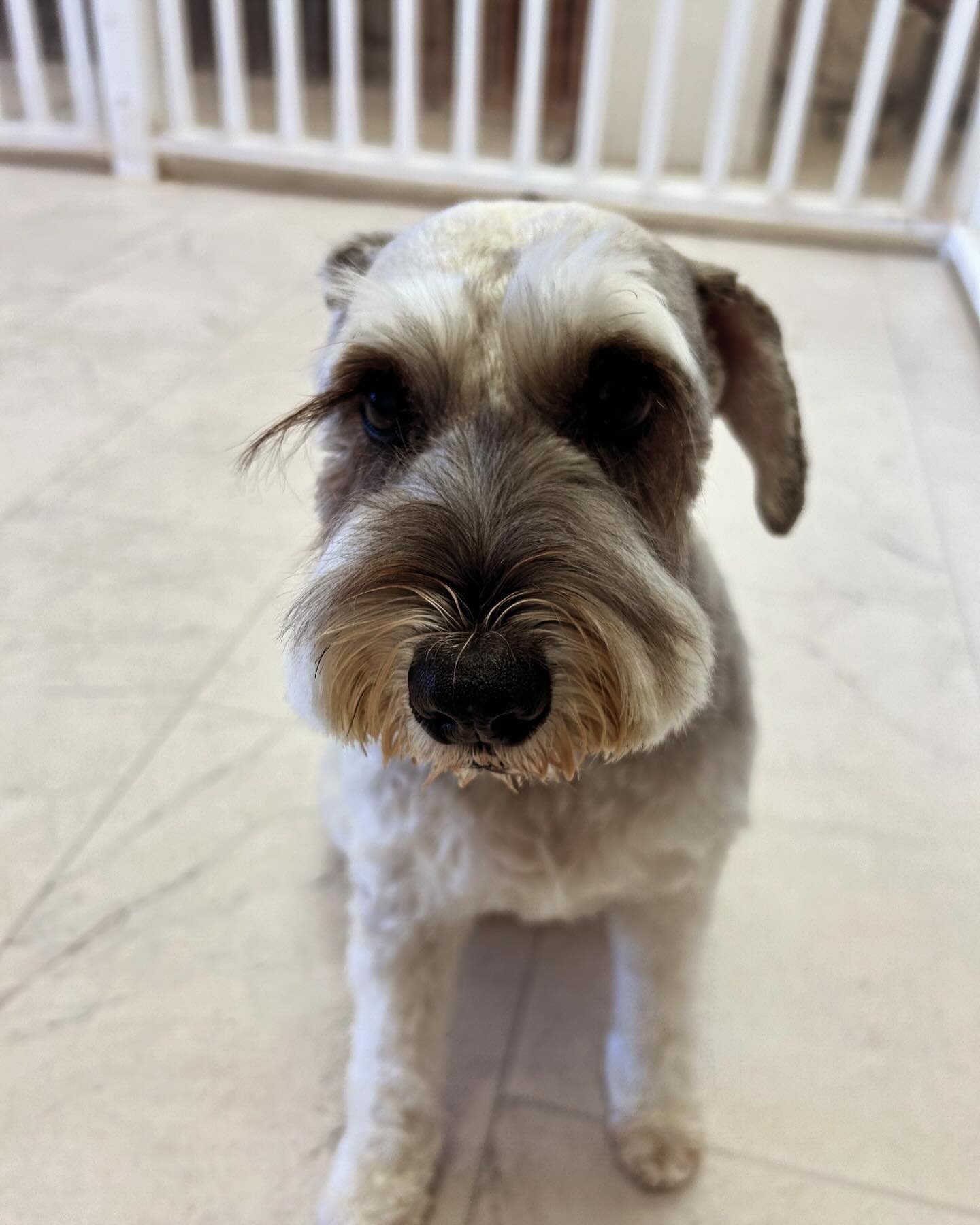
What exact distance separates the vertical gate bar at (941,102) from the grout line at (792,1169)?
11.8 ft

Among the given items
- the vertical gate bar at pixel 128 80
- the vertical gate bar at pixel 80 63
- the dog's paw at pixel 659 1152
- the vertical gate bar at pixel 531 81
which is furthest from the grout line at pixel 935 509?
the vertical gate bar at pixel 80 63

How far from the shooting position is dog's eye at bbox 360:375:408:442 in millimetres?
1016

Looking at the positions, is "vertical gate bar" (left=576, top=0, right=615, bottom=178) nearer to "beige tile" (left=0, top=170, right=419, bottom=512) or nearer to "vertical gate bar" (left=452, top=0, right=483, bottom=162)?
"vertical gate bar" (left=452, top=0, right=483, bottom=162)

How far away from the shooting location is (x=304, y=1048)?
1.26m

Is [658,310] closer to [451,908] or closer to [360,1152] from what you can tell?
[451,908]

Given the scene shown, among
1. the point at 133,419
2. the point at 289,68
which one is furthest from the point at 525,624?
the point at 289,68

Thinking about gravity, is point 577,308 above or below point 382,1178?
above

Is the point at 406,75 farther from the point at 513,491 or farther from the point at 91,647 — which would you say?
the point at 513,491

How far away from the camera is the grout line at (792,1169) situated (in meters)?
1.12

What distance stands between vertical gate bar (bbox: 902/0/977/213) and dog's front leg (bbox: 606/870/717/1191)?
346 cm

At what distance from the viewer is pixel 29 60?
411cm

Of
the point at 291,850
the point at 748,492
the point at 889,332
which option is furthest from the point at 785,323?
the point at 291,850

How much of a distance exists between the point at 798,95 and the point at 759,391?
3.07 meters

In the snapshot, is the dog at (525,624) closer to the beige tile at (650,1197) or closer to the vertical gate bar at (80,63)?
the beige tile at (650,1197)
